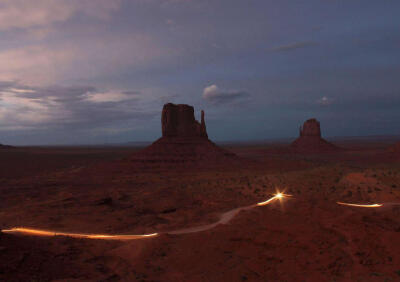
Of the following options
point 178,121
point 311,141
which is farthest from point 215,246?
point 311,141

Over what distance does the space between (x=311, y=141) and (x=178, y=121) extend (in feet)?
176

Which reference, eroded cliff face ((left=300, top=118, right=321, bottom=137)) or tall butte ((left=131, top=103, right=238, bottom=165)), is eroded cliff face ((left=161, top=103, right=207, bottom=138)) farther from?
eroded cliff face ((left=300, top=118, right=321, bottom=137))

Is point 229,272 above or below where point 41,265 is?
below

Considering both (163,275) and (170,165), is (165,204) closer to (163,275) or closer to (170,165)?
(163,275)

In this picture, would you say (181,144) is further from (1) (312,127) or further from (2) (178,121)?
(1) (312,127)

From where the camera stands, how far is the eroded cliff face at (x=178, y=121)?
4734cm

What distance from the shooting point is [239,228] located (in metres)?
10.1

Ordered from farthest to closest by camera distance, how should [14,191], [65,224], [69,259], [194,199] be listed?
[14,191], [194,199], [65,224], [69,259]

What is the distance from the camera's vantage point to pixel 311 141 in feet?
274

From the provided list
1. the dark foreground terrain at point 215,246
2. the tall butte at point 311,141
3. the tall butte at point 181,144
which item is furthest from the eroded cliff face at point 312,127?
the dark foreground terrain at point 215,246

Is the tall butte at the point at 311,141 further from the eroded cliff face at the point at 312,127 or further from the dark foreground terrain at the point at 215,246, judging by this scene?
the dark foreground terrain at the point at 215,246

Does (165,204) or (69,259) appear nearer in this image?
(69,259)

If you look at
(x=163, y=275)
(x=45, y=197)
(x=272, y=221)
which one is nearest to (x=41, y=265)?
(x=163, y=275)

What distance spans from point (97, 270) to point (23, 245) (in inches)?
104
